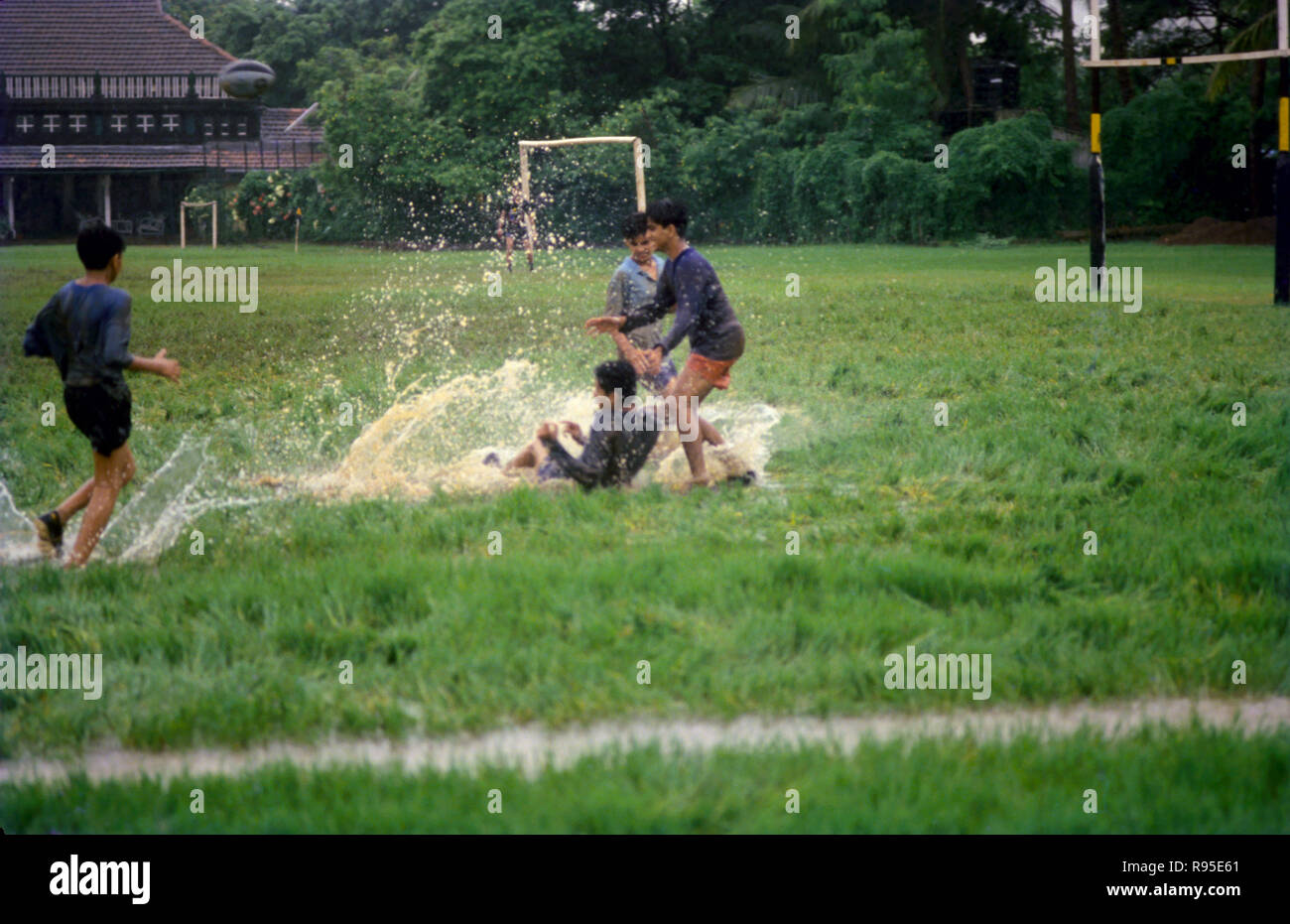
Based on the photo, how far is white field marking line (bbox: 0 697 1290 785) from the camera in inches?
171

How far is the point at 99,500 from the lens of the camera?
6613 mm

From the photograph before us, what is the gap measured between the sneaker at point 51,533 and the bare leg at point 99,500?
0.21m

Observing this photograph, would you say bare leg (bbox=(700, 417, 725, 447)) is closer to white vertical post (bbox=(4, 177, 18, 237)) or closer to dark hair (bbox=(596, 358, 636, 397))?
dark hair (bbox=(596, 358, 636, 397))

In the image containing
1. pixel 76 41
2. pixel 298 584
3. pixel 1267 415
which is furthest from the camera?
pixel 76 41

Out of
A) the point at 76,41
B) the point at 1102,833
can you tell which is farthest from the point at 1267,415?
the point at 76,41

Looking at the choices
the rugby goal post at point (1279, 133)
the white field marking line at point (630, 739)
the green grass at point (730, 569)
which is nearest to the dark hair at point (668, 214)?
the green grass at point (730, 569)

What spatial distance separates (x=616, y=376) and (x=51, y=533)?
316cm

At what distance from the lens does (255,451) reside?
9.50m

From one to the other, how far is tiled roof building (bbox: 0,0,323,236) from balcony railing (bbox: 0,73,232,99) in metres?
0.04

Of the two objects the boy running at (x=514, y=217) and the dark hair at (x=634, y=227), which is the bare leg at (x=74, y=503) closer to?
the dark hair at (x=634, y=227)

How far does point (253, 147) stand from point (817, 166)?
15790 millimetres

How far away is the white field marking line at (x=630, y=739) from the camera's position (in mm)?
4355

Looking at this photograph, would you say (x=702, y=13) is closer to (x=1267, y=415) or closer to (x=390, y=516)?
(x=1267, y=415)

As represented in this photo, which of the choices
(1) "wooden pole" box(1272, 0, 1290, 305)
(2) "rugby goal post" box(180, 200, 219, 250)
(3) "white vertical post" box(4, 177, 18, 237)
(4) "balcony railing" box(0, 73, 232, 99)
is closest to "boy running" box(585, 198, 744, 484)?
(1) "wooden pole" box(1272, 0, 1290, 305)
